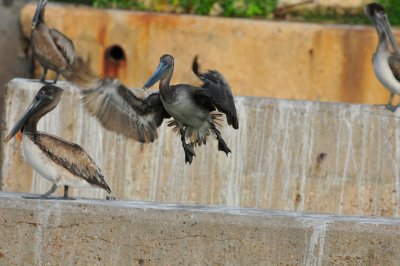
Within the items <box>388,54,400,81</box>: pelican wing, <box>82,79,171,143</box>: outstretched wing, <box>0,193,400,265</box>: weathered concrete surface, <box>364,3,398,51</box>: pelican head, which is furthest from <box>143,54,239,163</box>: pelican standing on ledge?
<box>364,3,398,51</box>: pelican head

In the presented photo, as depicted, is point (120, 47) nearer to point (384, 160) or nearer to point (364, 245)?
point (384, 160)

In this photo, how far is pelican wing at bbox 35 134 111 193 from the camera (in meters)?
Answer: 7.89

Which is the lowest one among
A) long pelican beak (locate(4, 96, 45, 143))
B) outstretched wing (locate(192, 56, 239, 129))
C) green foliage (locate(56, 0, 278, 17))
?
long pelican beak (locate(4, 96, 45, 143))

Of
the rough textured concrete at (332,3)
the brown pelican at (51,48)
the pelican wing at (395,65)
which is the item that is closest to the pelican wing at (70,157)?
the brown pelican at (51,48)

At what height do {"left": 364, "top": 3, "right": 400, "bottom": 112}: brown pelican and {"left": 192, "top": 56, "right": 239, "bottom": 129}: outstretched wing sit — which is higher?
{"left": 364, "top": 3, "right": 400, "bottom": 112}: brown pelican

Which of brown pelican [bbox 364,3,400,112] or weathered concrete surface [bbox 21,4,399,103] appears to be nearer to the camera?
brown pelican [bbox 364,3,400,112]

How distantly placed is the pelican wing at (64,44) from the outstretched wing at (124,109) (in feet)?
6.73

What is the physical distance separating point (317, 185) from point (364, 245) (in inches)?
167

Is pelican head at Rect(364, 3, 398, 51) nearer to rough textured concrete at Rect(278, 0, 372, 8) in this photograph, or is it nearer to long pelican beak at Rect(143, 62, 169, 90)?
rough textured concrete at Rect(278, 0, 372, 8)

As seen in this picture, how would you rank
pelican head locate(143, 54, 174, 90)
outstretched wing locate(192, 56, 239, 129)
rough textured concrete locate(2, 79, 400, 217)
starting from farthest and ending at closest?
rough textured concrete locate(2, 79, 400, 217) → pelican head locate(143, 54, 174, 90) → outstretched wing locate(192, 56, 239, 129)

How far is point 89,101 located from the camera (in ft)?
28.7

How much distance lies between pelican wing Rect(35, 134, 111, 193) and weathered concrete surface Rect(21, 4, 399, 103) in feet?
18.0

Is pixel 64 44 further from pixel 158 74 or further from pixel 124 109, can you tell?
pixel 158 74

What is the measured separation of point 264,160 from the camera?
11.0 metres
